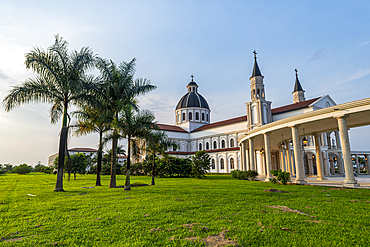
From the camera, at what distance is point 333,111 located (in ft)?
46.1

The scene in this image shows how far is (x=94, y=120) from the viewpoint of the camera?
1725 cm

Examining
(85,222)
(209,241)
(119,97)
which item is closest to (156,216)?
(85,222)

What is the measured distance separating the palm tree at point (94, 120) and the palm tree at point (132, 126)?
1.56m

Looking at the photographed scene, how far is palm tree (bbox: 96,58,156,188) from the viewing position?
16.6 metres

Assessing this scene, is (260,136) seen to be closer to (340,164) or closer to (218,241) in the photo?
(218,241)

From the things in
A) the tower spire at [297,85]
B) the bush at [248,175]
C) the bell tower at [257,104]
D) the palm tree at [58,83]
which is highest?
the tower spire at [297,85]

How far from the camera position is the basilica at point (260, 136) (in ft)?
67.6

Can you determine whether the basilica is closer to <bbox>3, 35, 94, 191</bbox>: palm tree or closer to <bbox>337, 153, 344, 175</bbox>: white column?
<bbox>337, 153, 344, 175</bbox>: white column

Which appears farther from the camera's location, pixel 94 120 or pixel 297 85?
pixel 297 85

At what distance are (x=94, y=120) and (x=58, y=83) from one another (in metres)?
3.66

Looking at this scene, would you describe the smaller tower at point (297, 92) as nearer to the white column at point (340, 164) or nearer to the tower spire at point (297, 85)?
the tower spire at point (297, 85)

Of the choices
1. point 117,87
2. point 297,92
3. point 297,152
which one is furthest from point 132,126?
point 297,92

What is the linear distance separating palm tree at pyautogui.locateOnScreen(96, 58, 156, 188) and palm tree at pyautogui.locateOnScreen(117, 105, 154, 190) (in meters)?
1.58

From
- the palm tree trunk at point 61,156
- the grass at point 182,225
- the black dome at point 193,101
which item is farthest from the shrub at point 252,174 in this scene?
the black dome at point 193,101
